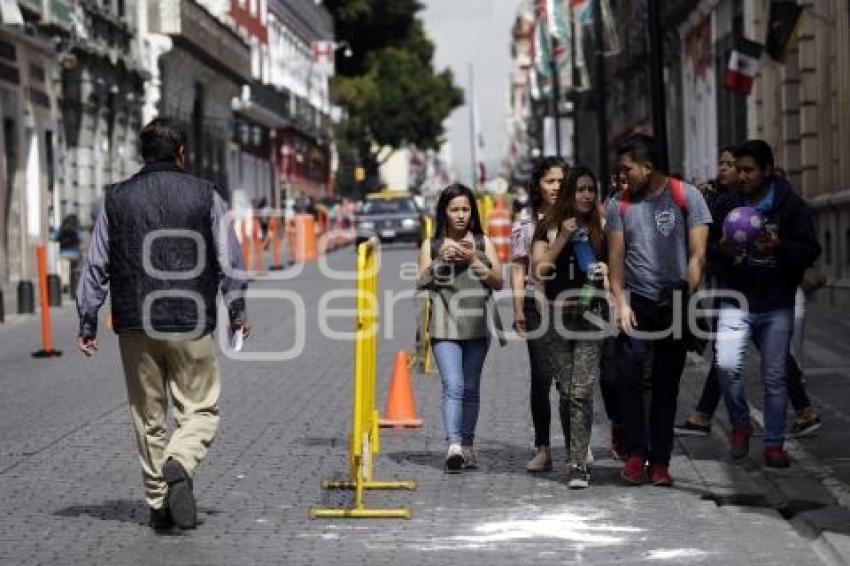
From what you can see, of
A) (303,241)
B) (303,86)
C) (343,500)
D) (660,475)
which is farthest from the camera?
(303,86)

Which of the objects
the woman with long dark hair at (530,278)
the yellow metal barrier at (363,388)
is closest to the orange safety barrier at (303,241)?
the woman with long dark hair at (530,278)

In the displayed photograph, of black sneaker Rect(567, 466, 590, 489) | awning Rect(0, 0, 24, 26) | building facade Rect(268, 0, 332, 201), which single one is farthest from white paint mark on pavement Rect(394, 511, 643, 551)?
building facade Rect(268, 0, 332, 201)

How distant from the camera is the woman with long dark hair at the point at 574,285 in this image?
10.8 metres

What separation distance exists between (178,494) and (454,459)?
7.92 ft

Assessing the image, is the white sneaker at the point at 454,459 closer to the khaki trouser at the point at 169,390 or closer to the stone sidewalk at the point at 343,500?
the stone sidewalk at the point at 343,500

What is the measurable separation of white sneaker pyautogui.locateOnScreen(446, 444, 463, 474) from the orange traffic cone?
2.32 metres

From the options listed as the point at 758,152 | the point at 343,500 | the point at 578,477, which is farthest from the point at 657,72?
the point at 343,500

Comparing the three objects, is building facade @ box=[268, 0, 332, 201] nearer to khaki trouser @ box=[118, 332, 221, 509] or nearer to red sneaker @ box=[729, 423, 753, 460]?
red sneaker @ box=[729, 423, 753, 460]

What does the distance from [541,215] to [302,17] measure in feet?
248

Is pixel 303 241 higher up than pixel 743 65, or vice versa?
pixel 743 65

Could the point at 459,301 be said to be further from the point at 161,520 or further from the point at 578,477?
the point at 161,520

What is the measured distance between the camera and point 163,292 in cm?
947

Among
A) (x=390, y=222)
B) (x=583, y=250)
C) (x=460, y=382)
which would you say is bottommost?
(x=460, y=382)

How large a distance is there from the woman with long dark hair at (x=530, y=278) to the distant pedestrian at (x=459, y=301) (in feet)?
0.72
